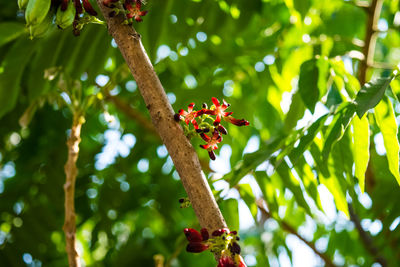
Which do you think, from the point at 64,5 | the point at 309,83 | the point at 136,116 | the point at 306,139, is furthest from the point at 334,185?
the point at 136,116

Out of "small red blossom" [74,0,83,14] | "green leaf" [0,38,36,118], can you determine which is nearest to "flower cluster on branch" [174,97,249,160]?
"small red blossom" [74,0,83,14]

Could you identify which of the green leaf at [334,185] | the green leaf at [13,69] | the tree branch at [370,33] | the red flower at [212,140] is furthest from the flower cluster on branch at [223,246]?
the tree branch at [370,33]

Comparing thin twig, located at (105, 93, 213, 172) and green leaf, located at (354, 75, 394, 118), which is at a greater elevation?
thin twig, located at (105, 93, 213, 172)

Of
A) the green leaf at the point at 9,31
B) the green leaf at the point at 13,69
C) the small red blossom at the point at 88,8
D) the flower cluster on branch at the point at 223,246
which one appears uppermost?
the green leaf at the point at 9,31

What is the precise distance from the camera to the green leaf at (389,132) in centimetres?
109

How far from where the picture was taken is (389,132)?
1.13m

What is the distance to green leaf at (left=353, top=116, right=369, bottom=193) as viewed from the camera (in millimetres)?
1124

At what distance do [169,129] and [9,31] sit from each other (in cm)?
119

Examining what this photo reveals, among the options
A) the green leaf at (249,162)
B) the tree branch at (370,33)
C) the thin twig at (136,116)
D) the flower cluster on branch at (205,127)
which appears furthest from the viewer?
the thin twig at (136,116)

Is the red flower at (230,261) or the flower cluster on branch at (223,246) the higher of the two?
the flower cluster on branch at (223,246)

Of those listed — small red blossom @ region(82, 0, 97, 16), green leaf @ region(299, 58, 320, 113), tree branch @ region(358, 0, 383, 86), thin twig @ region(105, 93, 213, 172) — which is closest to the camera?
small red blossom @ region(82, 0, 97, 16)

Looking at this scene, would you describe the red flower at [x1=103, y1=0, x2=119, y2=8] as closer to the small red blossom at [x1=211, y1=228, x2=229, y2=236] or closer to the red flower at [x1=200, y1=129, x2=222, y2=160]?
the red flower at [x1=200, y1=129, x2=222, y2=160]

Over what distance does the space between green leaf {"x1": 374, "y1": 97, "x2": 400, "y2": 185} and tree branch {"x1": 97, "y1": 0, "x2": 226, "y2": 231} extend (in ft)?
1.52

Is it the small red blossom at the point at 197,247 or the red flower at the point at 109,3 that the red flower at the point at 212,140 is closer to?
the small red blossom at the point at 197,247
